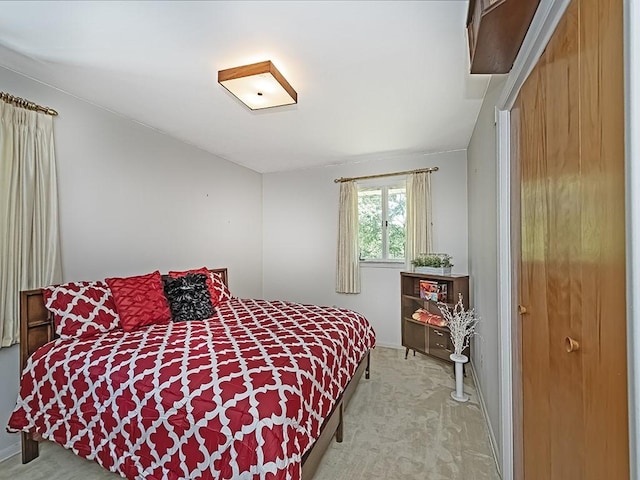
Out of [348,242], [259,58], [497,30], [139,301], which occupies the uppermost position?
[259,58]

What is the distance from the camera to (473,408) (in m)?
2.48

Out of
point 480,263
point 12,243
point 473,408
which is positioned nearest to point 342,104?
point 480,263

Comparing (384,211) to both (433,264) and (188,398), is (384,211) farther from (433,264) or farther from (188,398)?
(188,398)

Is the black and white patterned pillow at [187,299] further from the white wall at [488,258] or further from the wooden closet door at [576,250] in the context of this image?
the wooden closet door at [576,250]

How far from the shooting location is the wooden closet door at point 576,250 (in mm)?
690

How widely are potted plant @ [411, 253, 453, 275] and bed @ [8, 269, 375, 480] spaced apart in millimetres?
1598

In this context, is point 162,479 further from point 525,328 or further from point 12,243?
point 525,328

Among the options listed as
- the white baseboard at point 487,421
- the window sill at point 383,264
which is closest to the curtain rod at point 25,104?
the window sill at point 383,264

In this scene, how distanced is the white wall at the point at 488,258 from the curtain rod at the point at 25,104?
306 centimetres

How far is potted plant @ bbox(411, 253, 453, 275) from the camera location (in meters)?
3.39

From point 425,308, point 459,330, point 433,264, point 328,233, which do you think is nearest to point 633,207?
point 459,330

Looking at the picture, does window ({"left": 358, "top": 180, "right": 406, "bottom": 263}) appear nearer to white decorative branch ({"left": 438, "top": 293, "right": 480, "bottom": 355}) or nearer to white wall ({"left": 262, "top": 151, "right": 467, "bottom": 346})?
white wall ({"left": 262, "top": 151, "right": 467, "bottom": 346})

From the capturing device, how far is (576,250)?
3.00 ft

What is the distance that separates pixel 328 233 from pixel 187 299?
2.32 m
